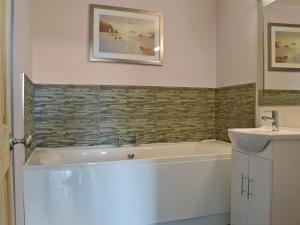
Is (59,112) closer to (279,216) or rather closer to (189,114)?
(189,114)

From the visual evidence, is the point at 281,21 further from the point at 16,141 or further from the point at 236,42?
the point at 16,141

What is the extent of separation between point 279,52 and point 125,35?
1.64m

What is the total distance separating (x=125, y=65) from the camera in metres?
3.06

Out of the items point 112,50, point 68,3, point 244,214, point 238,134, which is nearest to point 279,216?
point 244,214

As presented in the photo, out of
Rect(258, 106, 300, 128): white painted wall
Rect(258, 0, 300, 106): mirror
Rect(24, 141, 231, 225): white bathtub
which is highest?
Rect(258, 0, 300, 106): mirror

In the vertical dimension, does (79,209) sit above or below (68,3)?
below

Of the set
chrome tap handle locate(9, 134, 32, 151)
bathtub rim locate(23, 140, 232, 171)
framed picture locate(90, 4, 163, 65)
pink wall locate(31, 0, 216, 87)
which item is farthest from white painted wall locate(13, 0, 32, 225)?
framed picture locate(90, 4, 163, 65)

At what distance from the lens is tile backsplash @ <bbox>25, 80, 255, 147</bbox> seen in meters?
2.81

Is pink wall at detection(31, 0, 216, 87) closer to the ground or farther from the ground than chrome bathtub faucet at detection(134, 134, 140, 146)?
farther from the ground

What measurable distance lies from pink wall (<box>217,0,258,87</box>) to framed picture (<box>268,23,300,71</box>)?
0.17 meters

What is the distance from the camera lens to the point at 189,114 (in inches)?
132

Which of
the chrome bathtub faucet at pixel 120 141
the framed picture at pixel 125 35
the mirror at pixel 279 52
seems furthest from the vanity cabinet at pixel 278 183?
the framed picture at pixel 125 35

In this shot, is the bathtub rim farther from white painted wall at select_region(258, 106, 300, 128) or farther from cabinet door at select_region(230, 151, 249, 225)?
white painted wall at select_region(258, 106, 300, 128)

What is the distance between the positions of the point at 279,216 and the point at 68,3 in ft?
9.25
